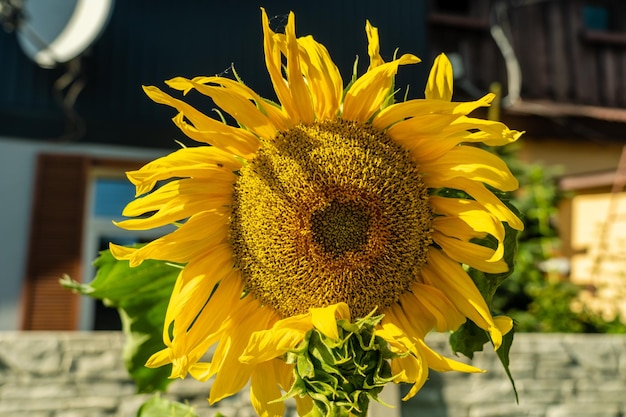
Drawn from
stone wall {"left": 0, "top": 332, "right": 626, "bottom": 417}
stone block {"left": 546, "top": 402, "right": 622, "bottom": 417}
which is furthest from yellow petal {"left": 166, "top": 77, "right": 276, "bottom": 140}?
stone block {"left": 546, "top": 402, "right": 622, "bottom": 417}

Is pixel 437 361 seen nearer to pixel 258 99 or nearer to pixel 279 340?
pixel 279 340

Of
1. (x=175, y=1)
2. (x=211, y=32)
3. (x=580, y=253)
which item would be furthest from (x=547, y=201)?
(x=175, y=1)

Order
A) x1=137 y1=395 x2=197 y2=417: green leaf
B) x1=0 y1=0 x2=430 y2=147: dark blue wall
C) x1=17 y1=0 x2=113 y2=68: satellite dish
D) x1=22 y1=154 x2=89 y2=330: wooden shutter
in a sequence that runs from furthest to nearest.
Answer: x1=0 y1=0 x2=430 y2=147: dark blue wall < x1=22 y1=154 x2=89 y2=330: wooden shutter < x1=17 y1=0 x2=113 y2=68: satellite dish < x1=137 y1=395 x2=197 y2=417: green leaf

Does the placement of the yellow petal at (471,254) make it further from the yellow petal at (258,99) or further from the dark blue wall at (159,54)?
the dark blue wall at (159,54)

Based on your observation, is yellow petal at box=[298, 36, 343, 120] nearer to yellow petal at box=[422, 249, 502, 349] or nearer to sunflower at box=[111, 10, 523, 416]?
sunflower at box=[111, 10, 523, 416]

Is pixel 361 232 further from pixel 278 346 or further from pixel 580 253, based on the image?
pixel 580 253

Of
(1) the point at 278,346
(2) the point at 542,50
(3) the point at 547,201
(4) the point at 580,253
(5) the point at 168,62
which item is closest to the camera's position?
(1) the point at 278,346

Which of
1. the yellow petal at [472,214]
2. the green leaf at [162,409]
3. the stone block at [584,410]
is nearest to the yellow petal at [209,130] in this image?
the yellow petal at [472,214]

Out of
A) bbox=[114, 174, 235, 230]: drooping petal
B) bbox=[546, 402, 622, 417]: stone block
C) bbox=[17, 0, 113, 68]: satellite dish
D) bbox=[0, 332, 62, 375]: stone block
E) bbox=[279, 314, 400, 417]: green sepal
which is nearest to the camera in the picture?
bbox=[279, 314, 400, 417]: green sepal
